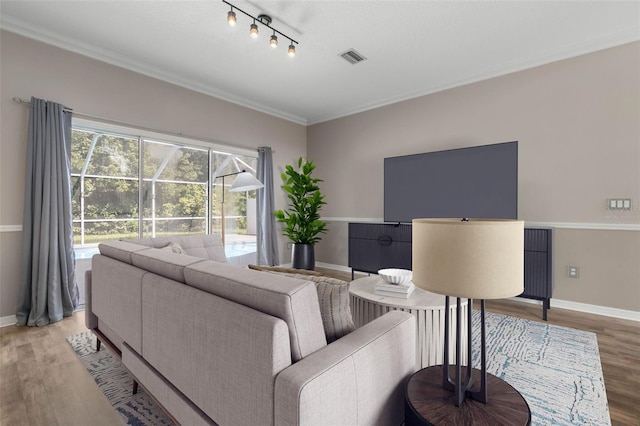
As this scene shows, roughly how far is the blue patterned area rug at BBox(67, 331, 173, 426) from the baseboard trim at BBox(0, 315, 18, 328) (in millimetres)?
853

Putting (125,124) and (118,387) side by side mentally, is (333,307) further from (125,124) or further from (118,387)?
(125,124)

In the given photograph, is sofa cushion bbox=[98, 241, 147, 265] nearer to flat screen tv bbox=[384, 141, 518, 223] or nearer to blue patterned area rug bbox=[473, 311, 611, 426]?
blue patterned area rug bbox=[473, 311, 611, 426]

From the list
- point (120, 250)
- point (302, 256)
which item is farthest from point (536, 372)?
point (302, 256)

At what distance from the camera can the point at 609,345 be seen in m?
2.37

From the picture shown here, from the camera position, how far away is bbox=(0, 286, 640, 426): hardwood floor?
1578 mm

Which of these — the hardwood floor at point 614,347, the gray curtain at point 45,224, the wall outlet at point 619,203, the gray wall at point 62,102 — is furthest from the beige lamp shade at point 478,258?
the gray wall at point 62,102

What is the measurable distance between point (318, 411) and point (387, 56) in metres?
3.44

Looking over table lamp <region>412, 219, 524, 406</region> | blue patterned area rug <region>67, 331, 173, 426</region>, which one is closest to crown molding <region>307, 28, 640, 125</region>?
table lamp <region>412, 219, 524, 406</region>

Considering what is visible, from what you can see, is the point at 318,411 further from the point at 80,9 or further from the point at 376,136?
the point at 376,136

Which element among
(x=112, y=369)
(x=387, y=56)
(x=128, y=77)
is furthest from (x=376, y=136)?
(x=112, y=369)

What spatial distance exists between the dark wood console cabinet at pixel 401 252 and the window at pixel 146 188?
1.89 meters

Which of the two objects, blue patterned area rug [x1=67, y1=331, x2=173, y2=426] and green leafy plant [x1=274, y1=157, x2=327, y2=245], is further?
green leafy plant [x1=274, y1=157, x2=327, y2=245]

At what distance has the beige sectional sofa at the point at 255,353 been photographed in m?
0.89

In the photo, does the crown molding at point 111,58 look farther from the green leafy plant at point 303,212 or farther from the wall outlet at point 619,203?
the wall outlet at point 619,203
